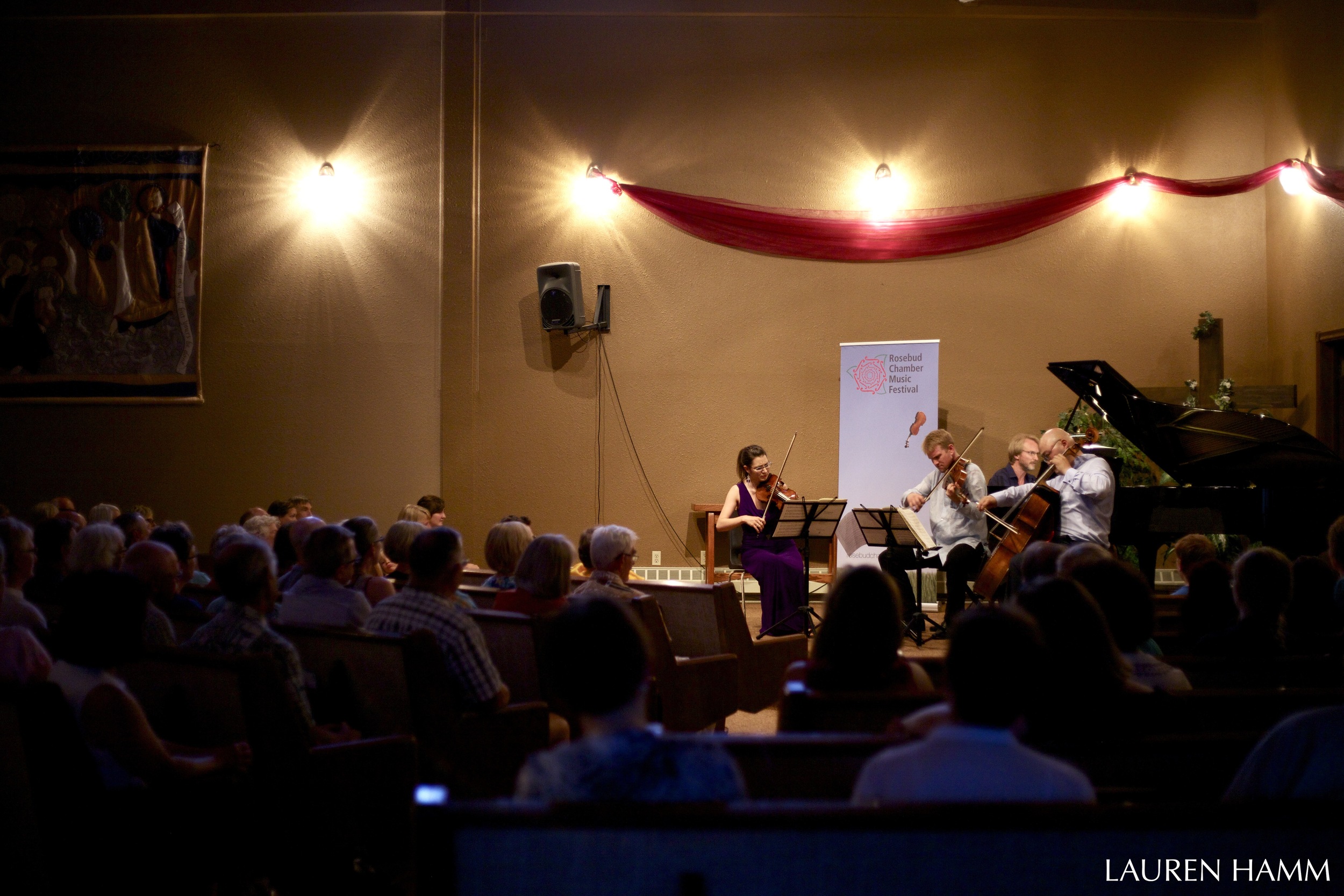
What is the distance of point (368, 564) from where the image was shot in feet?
13.8

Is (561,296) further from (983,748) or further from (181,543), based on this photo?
(983,748)

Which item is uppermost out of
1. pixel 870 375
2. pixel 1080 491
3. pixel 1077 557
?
pixel 870 375

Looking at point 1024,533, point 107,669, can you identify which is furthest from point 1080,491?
point 107,669

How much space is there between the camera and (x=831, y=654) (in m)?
2.25

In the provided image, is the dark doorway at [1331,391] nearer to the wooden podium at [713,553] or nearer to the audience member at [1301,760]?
the wooden podium at [713,553]

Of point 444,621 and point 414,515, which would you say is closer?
point 444,621

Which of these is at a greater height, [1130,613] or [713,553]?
[1130,613]

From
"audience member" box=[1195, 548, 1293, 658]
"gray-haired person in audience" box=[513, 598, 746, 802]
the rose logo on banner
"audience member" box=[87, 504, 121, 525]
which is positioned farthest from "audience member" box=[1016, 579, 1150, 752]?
the rose logo on banner

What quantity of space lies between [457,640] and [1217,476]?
16.2 ft

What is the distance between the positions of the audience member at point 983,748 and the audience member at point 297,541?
115 inches

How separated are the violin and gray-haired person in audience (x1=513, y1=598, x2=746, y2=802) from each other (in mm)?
5369

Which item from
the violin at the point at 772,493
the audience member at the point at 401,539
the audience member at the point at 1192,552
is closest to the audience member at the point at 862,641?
the audience member at the point at 1192,552

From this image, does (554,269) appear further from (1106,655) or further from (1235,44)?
(1106,655)

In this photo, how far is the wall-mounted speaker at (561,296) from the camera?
810 cm
